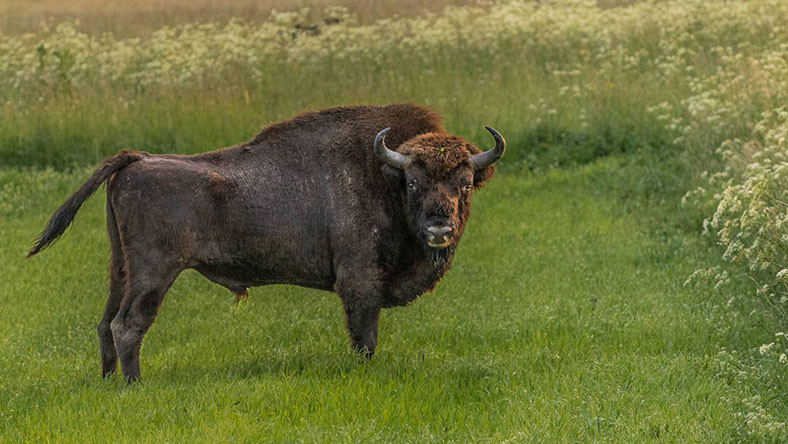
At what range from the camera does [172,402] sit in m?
7.63

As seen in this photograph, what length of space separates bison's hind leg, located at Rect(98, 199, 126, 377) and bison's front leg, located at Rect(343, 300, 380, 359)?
1847mm

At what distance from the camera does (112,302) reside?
8.70 metres

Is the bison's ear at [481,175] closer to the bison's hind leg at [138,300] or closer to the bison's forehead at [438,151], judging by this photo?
the bison's forehead at [438,151]

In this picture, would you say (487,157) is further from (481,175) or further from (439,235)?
(439,235)

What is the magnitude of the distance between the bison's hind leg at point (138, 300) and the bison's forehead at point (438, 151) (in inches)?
85.0

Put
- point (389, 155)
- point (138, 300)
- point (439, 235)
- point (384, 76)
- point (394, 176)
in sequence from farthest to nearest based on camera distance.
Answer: point (384, 76) < point (394, 176) < point (389, 155) < point (439, 235) < point (138, 300)

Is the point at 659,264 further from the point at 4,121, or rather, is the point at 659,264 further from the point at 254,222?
the point at 4,121

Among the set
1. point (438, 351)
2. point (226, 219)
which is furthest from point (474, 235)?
point (226, 219)

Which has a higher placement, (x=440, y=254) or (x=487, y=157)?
(x=487, y=157)

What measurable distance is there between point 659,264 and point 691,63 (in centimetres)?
943

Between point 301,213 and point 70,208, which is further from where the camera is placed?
point 301,213

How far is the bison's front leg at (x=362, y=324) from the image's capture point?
8.93 metres

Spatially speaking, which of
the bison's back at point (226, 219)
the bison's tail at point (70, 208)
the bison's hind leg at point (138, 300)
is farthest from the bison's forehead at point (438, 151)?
the bison's tail at point (70, 208)

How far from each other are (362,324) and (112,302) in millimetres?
2034
